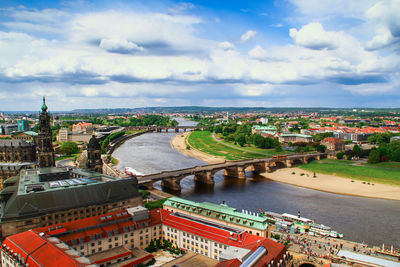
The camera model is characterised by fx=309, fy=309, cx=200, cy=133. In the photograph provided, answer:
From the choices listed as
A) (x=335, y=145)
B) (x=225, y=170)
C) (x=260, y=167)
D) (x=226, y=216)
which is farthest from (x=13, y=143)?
(x=335, y=145)

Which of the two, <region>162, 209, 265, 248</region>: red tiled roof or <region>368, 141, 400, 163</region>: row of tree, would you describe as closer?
<region>162, 209, 265, 248</region>: red tiled roof

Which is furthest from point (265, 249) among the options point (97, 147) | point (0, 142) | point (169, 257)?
point (0, 142)

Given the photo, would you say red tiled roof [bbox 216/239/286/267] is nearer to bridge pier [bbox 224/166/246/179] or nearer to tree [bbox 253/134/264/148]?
bridge pier [bbox 224/166/246/179]

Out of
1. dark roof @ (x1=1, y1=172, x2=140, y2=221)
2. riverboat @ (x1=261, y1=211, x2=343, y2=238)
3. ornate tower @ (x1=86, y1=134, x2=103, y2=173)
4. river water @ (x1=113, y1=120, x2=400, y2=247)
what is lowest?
river water @ (x1=113, y1=120, x2=400, y2=247)

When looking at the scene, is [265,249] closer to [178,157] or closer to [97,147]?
[97,147]

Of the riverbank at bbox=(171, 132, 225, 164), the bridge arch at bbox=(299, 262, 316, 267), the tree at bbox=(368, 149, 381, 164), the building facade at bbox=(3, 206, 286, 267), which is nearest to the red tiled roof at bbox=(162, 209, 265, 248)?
the building facade at bbox=(3, 206, 286, 267)

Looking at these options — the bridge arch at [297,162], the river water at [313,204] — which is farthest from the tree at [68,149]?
the bridge arch at [297,162]

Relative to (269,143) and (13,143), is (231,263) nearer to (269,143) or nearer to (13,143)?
(13,143)
